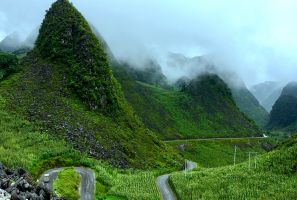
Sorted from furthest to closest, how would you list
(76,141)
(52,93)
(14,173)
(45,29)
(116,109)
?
(45,29) < (116,109) < (52,93) < (76,141) < (14,173)

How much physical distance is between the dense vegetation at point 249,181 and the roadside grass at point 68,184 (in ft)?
68.2

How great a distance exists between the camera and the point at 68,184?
9644cm

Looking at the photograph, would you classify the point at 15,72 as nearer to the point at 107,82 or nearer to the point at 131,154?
the point at 107,82

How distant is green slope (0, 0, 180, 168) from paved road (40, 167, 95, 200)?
706 inches

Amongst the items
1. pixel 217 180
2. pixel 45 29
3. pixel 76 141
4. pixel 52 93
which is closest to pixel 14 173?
pixel 217 180

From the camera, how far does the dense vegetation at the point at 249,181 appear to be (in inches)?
3880

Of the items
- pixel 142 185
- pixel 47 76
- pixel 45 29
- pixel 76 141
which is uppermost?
pixel 45 29

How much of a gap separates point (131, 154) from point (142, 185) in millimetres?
35567

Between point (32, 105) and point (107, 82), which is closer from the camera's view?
point (32, 105)

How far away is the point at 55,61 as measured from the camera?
173 m

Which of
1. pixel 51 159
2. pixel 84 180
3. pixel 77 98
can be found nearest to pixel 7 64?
pixel 77 98

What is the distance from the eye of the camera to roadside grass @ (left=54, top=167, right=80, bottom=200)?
90312mm

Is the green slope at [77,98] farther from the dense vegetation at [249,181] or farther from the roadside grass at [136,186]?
the dense vegetation at [249,181]

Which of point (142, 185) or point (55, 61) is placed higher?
point (55, 61)
